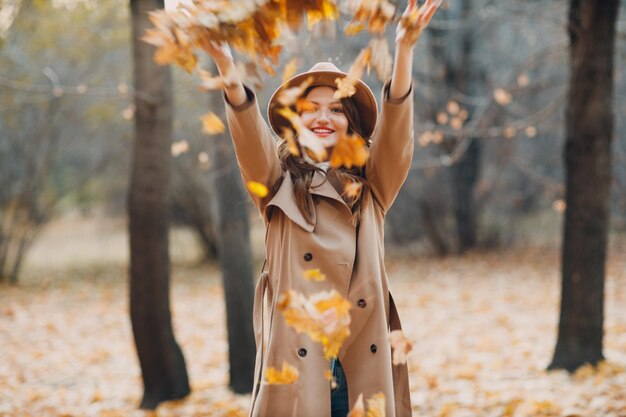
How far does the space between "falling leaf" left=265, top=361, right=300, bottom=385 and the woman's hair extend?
50 centimetres

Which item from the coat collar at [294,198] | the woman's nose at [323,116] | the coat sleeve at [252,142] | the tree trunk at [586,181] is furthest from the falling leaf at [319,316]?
the tree trunk at [586,181]

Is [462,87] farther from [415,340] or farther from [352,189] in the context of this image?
[352,189]

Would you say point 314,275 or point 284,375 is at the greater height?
point 314,275

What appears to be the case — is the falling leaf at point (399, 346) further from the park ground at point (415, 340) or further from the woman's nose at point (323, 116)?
the park ground at point (415, 340)

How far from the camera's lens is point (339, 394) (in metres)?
2.29

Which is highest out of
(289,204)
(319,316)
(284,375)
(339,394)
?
(289,204)

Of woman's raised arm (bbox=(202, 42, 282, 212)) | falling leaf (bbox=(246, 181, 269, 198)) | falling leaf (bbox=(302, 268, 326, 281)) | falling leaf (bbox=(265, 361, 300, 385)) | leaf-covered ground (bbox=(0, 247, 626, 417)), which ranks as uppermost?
woman's raised arm (bbox=(202, 42, 282, 212))

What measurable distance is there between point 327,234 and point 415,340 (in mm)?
5204

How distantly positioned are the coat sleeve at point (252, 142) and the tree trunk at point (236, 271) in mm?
3184

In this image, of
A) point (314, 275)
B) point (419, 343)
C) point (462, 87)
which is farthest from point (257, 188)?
point (462, 87)

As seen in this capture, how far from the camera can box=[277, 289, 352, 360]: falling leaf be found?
6.27ft

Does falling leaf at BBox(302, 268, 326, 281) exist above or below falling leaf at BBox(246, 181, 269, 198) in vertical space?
below

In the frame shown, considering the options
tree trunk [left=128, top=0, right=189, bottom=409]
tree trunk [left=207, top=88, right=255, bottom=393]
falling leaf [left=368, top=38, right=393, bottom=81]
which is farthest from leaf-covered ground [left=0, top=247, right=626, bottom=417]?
falling leaf [left=368, top=38, right=393, bottom=81]

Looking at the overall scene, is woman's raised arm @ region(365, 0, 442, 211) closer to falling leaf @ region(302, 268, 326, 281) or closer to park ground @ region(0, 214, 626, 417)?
falling leaf @ region(302, 268, 326, 281)
